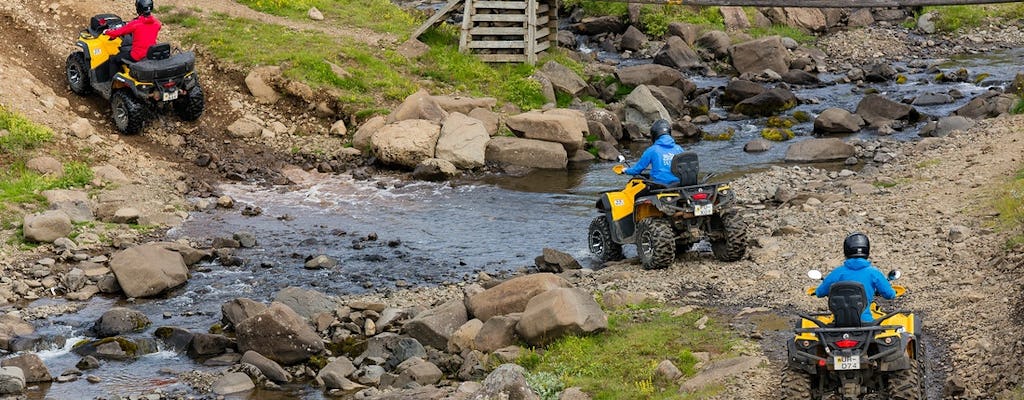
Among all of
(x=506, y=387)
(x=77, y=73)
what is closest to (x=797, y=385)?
(x=506, y=387)

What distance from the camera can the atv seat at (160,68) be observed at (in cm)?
2181

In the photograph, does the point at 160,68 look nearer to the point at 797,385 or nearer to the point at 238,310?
the point at 238,310

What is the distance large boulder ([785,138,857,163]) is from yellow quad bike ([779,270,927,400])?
543 inches

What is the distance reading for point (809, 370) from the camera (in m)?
10.3

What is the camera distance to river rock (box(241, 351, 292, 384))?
13.8 metres

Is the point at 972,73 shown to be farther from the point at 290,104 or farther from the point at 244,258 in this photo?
the point at 244,258

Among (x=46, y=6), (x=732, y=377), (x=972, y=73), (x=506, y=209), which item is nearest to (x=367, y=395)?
(x=732, y=377)

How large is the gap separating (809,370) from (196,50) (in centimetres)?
1861

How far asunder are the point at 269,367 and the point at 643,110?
14000 millimetres

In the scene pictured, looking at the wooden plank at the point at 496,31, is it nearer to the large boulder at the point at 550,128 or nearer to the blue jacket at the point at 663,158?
the large boulder at the point at 550,128

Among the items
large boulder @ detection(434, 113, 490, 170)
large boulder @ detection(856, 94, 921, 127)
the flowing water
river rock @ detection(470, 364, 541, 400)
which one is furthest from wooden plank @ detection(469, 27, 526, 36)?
river rock @ detection(470, 364, 541, 400)

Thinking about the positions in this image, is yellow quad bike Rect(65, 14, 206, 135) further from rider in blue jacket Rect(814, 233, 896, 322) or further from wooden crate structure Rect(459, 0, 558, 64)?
rider in blue jacket Rect(814, 233, 896, 322)

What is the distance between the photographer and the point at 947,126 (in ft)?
81.9

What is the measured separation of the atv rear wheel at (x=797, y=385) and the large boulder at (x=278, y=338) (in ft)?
19.6
